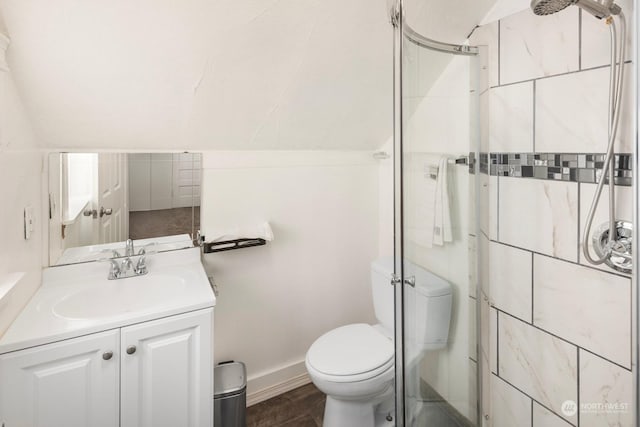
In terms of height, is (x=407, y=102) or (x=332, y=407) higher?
(x=407, y=102)

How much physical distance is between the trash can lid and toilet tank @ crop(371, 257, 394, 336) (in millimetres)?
771

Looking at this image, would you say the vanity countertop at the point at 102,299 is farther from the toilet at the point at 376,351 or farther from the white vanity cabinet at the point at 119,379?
the toilet at the point at 376,351

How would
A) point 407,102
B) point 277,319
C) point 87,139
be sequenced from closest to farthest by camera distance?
point 407,102 → point 87,139 → point 277,319

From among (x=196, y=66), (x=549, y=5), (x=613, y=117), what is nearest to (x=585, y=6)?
(x=549, y=5)

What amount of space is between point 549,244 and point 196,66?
1.50m

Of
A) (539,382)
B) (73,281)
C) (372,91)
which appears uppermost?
(372,91)

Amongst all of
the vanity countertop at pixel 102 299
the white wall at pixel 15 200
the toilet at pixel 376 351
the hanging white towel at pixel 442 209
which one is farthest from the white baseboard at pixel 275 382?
the hanging white towel at pixel 442 209

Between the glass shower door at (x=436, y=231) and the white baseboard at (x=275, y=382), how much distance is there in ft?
3.31

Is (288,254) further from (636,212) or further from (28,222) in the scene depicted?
(636,212)

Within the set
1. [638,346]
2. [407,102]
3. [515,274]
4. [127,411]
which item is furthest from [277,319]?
[638,346]

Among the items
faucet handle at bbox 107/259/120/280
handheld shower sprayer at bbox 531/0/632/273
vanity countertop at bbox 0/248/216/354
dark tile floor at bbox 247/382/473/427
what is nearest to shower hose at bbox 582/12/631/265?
handheld shower sprayer at bbox 531/0/632/273

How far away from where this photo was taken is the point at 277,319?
2078mm

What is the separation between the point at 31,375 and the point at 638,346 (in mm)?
1658

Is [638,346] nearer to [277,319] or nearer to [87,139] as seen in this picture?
[277,319]
